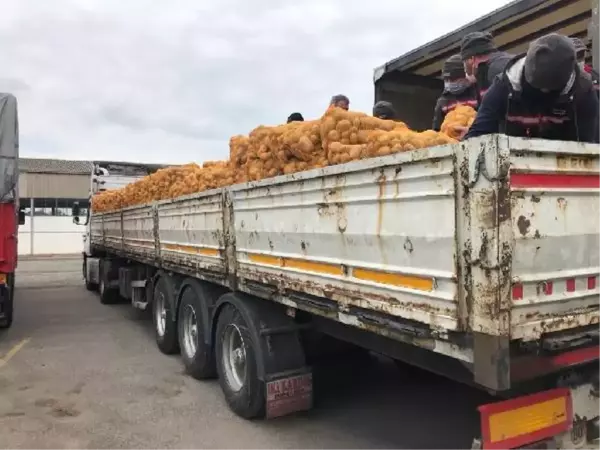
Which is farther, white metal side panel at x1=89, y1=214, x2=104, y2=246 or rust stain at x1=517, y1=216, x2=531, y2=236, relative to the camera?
white metal side panel at x1=89, y1=214, x2=104, y2=246

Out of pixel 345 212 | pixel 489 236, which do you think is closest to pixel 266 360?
pixel 345 212

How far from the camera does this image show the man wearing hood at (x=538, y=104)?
114 inches

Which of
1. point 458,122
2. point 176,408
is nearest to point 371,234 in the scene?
point 458,122

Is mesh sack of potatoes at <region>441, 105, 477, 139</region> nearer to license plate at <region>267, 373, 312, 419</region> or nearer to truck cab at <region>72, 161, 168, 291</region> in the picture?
license plate at <region>267, 373, 312, 419</region>

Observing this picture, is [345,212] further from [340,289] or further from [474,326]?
[474,326]

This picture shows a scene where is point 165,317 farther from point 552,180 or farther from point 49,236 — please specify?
point 49,236

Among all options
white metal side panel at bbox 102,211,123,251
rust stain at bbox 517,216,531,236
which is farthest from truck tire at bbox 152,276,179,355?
rust stain at bbox 517,216,531,236

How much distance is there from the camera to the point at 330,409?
505 centimetres

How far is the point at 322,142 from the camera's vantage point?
3916 mm

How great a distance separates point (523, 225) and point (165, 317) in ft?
17.7

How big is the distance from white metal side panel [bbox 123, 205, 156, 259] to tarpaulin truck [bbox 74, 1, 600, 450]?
11.8 feet

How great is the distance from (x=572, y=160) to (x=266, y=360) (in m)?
2.69

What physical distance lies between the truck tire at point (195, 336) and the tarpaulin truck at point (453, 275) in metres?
1.16

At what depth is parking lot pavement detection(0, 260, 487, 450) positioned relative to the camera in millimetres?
4395
